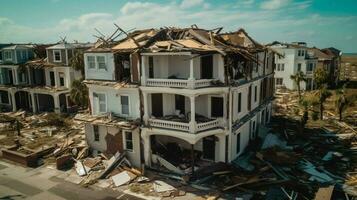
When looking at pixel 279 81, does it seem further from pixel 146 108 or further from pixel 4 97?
pixel 4 97

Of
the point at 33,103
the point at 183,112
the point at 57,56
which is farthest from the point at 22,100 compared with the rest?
the point at 183,112

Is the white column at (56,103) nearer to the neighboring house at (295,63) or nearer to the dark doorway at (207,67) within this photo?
the dark doorway at (207,67)

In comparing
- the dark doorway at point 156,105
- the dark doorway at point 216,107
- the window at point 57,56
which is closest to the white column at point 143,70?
the dark doorway at point 156,105

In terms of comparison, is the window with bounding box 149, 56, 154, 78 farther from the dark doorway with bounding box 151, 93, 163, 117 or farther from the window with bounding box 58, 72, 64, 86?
the window with bounding box 58, 72, 64, 86

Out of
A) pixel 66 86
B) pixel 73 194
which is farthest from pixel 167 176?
pixel 66 86

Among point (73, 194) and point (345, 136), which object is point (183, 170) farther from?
point (345, 136)

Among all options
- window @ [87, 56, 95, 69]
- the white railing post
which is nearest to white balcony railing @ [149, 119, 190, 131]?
the white railing post
